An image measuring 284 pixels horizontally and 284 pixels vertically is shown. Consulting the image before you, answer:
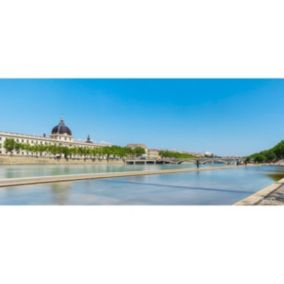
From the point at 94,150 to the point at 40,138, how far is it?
12.5 meters

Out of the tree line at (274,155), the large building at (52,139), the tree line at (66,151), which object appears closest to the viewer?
the tree line at (66,151)

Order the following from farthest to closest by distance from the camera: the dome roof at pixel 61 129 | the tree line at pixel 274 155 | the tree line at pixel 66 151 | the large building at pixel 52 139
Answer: the dome roof at pixel 61 129 → the tree line at pixel 274 155 → the large building at pixel 52 139 → the tree line at pixel 66 151

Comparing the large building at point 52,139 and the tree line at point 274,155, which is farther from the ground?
the large building at point 52,139

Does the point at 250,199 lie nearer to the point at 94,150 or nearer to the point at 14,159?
the point at 14,159

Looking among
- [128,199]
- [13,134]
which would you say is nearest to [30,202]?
[128,199]

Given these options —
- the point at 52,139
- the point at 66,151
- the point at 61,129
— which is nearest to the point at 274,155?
the point at 66,151

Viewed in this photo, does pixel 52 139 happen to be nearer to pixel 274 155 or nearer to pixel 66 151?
pixel 66 151

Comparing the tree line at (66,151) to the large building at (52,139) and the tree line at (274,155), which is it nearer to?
the large building at (52,139)

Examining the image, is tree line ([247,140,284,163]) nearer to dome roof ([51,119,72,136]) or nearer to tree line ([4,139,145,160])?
tree line ([4,139,145,160])

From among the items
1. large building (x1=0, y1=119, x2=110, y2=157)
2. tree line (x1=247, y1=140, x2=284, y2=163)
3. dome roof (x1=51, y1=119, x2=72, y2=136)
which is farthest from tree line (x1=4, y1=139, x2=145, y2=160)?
tree line (x1=247, y1=140, x2=284, y2=163)

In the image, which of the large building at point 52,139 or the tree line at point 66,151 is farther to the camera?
the large building at point 52,139

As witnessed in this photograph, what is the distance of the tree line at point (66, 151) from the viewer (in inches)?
2188

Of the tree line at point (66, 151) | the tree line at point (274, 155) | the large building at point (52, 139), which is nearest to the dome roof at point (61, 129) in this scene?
the large building at point (52, 139)

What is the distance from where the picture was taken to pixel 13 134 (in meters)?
61.9
